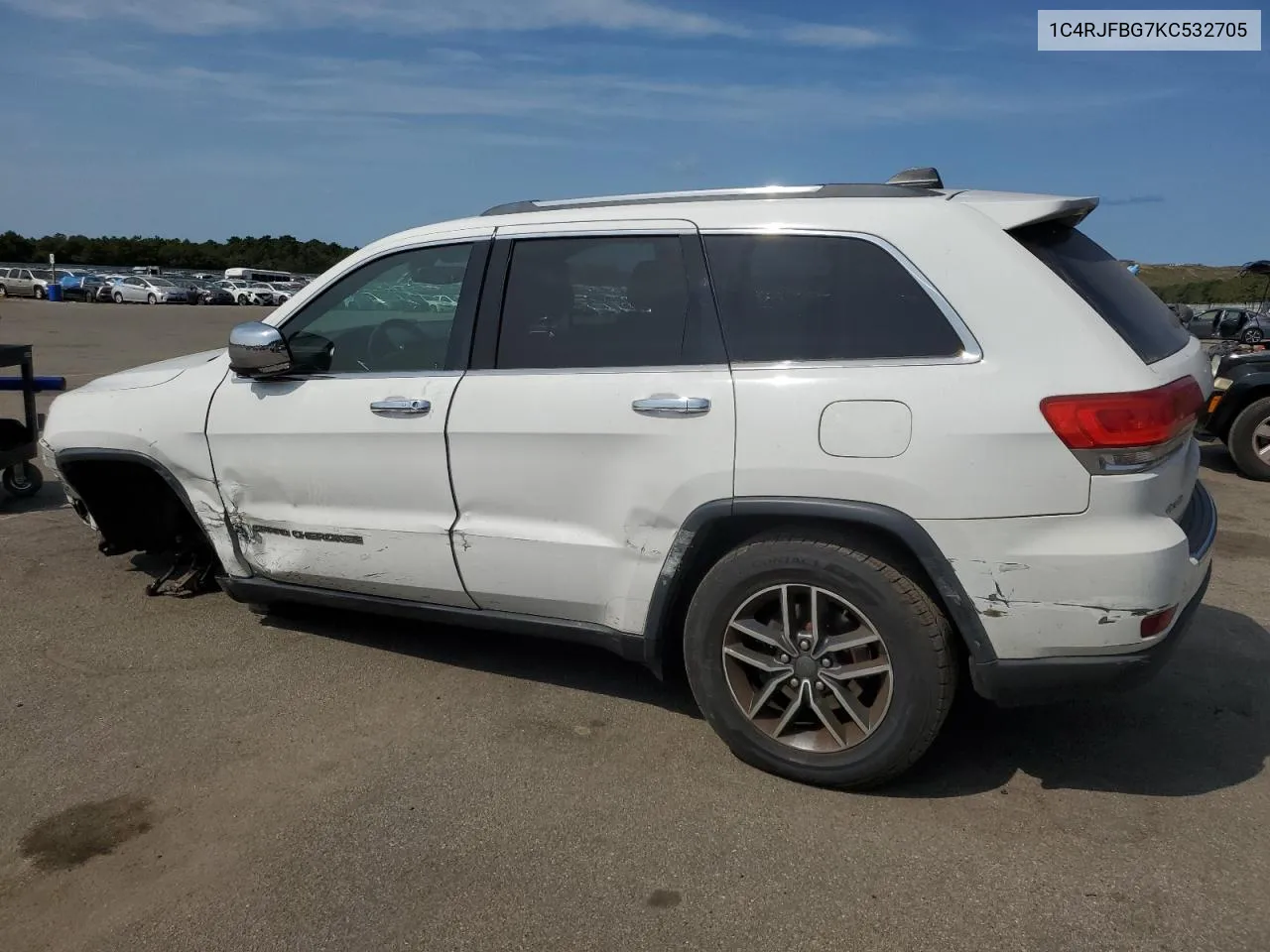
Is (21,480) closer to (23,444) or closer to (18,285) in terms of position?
(23,444)

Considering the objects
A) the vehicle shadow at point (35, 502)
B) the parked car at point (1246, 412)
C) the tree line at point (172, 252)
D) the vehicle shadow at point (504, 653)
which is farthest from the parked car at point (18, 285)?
the parked car at point (1246, 412)

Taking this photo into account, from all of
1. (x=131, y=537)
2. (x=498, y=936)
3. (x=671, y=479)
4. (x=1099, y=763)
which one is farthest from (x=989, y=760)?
(x=131, y=537)

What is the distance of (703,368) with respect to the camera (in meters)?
3.40

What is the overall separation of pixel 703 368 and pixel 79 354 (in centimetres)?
1924

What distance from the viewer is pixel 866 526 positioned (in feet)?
10.5

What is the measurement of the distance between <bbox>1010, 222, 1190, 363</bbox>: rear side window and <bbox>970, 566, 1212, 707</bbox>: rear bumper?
34.4 inches

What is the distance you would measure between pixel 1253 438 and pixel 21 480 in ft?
32.1

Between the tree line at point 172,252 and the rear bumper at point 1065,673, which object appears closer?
the rear bumper at point 1065,673

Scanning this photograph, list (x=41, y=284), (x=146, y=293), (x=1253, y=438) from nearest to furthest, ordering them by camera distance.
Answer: (x=1253, y=438)
(x=146, y=293)
(x=41, y=284)

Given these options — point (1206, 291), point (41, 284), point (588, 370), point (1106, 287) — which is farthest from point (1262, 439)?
point (41, 284)

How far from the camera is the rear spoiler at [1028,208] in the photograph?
10.5 ft

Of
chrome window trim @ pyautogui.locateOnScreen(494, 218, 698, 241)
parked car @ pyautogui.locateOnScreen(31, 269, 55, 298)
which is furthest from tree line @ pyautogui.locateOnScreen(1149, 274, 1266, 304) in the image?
parked car @ pyautogui.locateOnScreen(31, 269, 55, 298)

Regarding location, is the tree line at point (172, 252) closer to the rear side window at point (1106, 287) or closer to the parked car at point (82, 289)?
the parked car at point (82, 289)

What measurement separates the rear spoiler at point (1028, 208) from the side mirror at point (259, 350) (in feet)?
8.42
